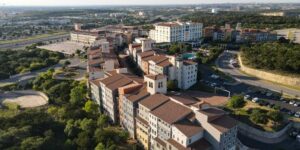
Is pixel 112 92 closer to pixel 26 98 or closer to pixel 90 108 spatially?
pixel 90 108

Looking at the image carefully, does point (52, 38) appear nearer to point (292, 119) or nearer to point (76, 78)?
point (76, 78)

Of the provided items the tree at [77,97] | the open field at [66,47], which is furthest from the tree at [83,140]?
the open field at [66,47]

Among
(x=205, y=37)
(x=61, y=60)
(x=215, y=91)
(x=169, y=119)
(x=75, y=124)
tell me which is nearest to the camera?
(x=169, y=119)

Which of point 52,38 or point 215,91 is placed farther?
point 52,38

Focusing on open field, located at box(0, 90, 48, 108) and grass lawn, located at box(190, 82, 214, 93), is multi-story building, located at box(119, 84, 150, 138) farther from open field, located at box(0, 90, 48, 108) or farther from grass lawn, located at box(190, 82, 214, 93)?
open field, located at box(0, 90, 48, 108)

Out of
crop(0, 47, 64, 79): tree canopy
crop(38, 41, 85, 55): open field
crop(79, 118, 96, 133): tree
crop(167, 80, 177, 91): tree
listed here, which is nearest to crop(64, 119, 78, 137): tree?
crop(79, 118, 96, 133): tree

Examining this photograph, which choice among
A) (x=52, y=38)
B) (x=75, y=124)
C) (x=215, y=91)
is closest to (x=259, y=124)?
(x=215, y=91)

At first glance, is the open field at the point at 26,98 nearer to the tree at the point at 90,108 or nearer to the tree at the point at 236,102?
the tree at the point at 90,108

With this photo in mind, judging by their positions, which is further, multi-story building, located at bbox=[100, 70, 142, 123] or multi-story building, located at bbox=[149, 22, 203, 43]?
multi-story building, located at bbox=[149, 22, 203, 43]
